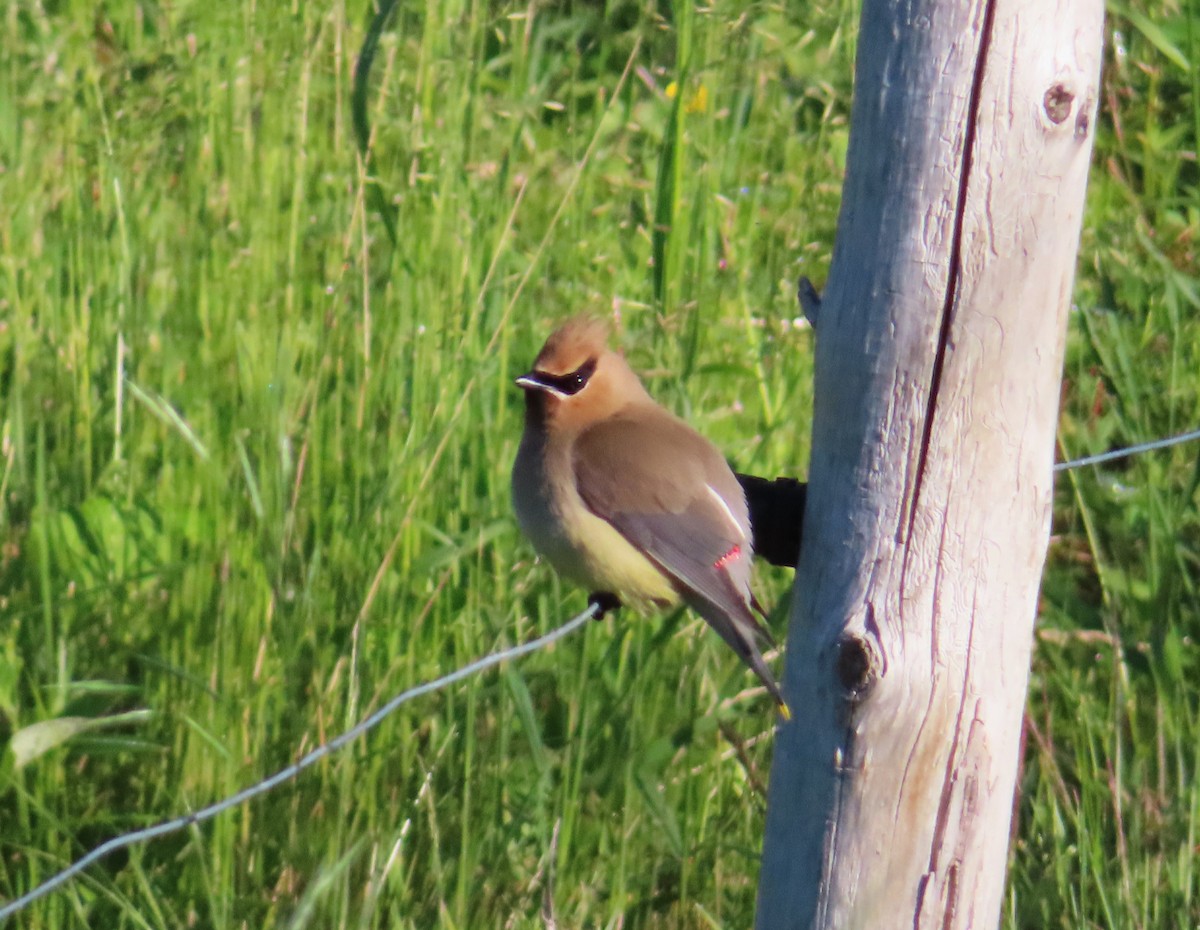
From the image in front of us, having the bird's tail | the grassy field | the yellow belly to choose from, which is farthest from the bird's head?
the bird's tail

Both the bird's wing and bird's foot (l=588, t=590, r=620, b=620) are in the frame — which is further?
bird's foot (l=588, t=590, r=620, b=620)

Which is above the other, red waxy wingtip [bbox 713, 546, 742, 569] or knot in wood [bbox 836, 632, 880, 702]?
knot in wood [bbox 836, 632, 880, 702]

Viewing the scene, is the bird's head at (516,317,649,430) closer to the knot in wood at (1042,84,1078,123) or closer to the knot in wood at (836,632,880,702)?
the knot in wood at (836,632,880,702)

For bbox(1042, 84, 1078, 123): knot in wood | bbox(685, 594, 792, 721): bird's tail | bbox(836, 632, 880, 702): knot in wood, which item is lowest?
bbox(685, 594, 792, 721): bird's tail

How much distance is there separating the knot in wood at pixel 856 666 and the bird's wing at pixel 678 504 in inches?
19.2

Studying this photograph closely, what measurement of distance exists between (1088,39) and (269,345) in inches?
84.3

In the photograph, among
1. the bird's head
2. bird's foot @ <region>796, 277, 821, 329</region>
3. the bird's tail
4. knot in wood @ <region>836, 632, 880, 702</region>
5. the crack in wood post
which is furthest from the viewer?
the bird's head

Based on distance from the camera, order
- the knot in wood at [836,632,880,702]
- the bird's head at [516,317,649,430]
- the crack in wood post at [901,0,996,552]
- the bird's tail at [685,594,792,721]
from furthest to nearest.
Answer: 1. the bird's head at [516,317,649,430]
2. the bird's tail at [685,594,792,721]
3. the knot in wood at [836,632,880,702]
4. the crack in wood post at [901,0,996,552]

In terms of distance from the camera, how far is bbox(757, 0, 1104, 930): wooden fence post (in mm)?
2100

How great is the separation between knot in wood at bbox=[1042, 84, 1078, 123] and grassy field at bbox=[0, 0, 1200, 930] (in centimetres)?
140

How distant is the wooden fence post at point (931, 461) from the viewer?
2100 mm

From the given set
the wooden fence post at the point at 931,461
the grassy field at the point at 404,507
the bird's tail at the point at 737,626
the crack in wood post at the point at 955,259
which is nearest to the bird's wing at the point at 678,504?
the bird's tail at the point at 737,626

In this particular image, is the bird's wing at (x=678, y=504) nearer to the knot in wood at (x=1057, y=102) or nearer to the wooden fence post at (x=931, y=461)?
the wooden fence post at (x=931, y=461)

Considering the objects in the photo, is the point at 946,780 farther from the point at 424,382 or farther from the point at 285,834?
the point at 424,382
